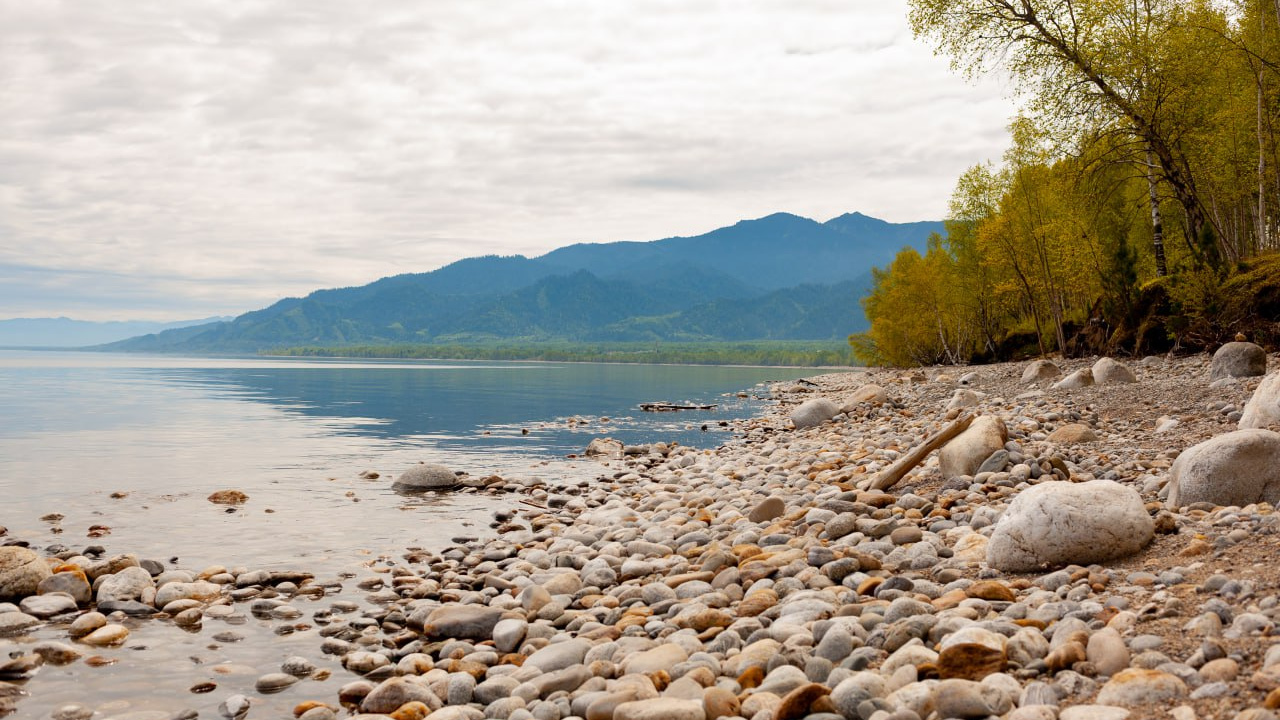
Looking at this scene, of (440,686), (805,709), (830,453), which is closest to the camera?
(805,709)

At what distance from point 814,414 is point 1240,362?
1439 cm

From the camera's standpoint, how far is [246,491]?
21.6 meters

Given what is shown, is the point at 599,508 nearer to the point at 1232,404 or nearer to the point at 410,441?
the point at 1232,404

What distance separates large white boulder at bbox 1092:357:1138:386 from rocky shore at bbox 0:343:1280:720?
7.51 meters

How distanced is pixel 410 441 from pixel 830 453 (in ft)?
65.2

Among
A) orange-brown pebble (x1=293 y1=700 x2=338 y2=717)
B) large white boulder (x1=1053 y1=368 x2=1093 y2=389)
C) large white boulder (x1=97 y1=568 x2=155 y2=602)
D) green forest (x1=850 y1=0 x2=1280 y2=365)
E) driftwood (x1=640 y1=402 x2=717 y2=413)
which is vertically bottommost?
driftwood (x1=640 y1=402 x2=717 y2=413)

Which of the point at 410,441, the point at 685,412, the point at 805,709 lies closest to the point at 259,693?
the point at 805,709

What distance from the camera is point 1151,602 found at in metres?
6.50

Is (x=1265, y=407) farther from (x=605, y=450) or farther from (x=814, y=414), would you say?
(x=605, y=450)

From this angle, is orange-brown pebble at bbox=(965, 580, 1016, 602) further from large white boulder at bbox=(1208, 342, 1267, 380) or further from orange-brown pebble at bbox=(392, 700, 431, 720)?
large white boulder at bbox=(1208, 342, 1267, 380)

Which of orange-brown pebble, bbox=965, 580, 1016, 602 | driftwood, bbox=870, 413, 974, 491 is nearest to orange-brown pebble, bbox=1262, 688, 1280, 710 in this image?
orange-brown pebble, bbox=965, 580, 1016, 602

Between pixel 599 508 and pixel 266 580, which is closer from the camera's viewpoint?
pixel 266 580

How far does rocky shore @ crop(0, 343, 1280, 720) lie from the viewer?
591cm

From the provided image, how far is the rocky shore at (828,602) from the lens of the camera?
5.91 m
